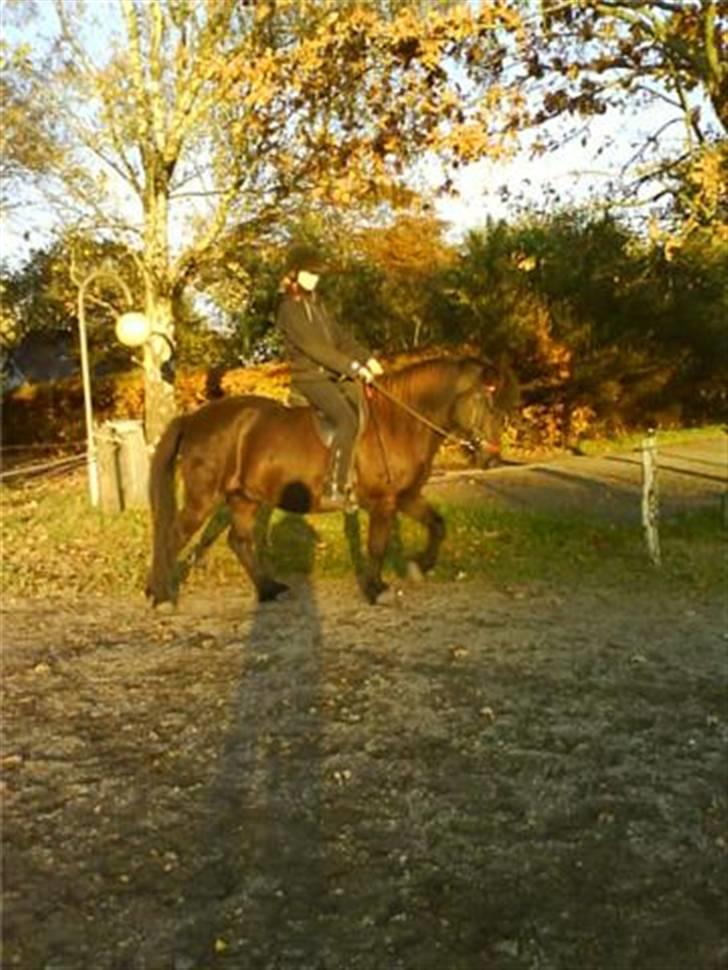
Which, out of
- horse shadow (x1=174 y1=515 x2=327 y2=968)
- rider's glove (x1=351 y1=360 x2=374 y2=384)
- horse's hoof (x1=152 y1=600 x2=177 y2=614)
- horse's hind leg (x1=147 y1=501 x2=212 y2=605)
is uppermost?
rider's glove (x1=351 y1=360 x2=374 y2=384)

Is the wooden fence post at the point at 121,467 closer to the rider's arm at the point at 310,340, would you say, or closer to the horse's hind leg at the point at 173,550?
the horse's hind leg at the point at 173,550

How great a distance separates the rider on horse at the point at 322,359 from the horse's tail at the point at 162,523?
1243mm

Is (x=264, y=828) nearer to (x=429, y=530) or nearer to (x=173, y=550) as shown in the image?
(x=173, y=550)

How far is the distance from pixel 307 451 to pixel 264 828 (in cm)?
506

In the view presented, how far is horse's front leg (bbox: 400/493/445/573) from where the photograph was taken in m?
10.1

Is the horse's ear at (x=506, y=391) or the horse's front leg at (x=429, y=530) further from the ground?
the horse's ear at (x=506, y=391)

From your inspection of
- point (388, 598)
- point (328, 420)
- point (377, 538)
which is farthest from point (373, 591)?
point (328, 420)

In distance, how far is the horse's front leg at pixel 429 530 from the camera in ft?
33.2

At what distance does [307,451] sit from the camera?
957 cm

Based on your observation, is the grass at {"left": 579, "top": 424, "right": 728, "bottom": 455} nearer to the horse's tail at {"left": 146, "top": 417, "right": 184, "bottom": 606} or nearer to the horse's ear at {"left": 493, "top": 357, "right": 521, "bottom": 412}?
the horse's ear at {"left": 493, "top": 357, "right": 521, "bottom": 412}

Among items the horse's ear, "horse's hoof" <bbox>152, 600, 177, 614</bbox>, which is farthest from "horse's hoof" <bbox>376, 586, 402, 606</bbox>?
the horse's ear

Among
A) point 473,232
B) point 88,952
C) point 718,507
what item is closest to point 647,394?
point 473,232

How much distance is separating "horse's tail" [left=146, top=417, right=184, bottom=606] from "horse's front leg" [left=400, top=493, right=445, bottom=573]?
1982 mm

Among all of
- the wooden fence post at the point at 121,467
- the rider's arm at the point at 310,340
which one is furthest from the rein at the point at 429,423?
the wooden fence post at the point at 121,467
